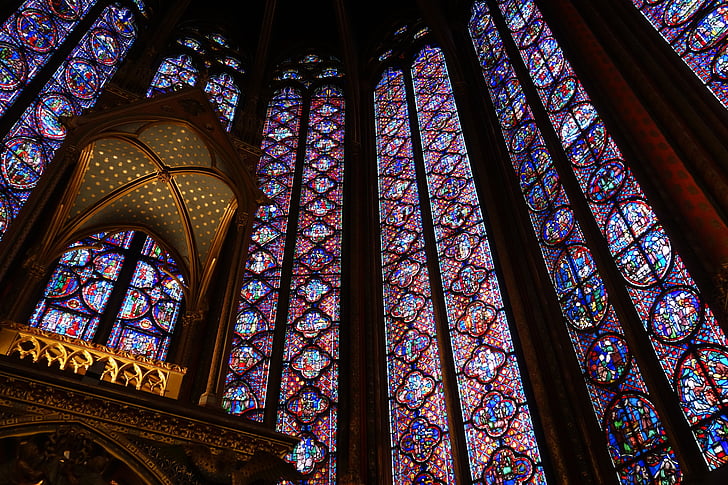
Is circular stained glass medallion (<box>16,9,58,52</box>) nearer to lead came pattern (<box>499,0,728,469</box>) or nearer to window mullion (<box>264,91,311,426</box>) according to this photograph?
window mullion (<box>264,91,311,426</box>)

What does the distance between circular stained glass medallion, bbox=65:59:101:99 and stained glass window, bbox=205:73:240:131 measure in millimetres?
1962

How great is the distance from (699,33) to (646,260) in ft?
7.66

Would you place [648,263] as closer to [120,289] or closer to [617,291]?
[617,291]

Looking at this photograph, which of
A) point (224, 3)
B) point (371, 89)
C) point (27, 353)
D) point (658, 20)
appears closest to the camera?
point (27, 353)

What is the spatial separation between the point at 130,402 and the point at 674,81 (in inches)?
208

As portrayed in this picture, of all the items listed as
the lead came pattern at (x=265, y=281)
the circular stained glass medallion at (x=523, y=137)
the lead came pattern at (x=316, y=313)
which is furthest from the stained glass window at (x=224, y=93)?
the circular stained glass medallion at (x=523, y=137)

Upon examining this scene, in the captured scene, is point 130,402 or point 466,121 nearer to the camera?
point 130,402

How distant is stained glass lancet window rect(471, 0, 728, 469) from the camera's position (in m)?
4.69

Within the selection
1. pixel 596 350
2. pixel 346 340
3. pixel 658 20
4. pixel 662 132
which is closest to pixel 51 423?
pixel 346 340

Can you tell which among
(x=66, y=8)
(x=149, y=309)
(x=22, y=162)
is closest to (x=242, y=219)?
(x=149, y=309)

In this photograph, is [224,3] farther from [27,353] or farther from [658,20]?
[27,353]

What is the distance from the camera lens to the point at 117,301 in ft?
23.8

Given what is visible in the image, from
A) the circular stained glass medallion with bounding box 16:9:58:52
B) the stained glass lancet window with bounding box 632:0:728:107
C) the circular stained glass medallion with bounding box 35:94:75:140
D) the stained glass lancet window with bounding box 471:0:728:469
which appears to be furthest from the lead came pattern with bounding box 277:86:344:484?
the stained glass lancet window with bounding box 632:0:728:107

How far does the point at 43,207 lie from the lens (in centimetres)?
565
